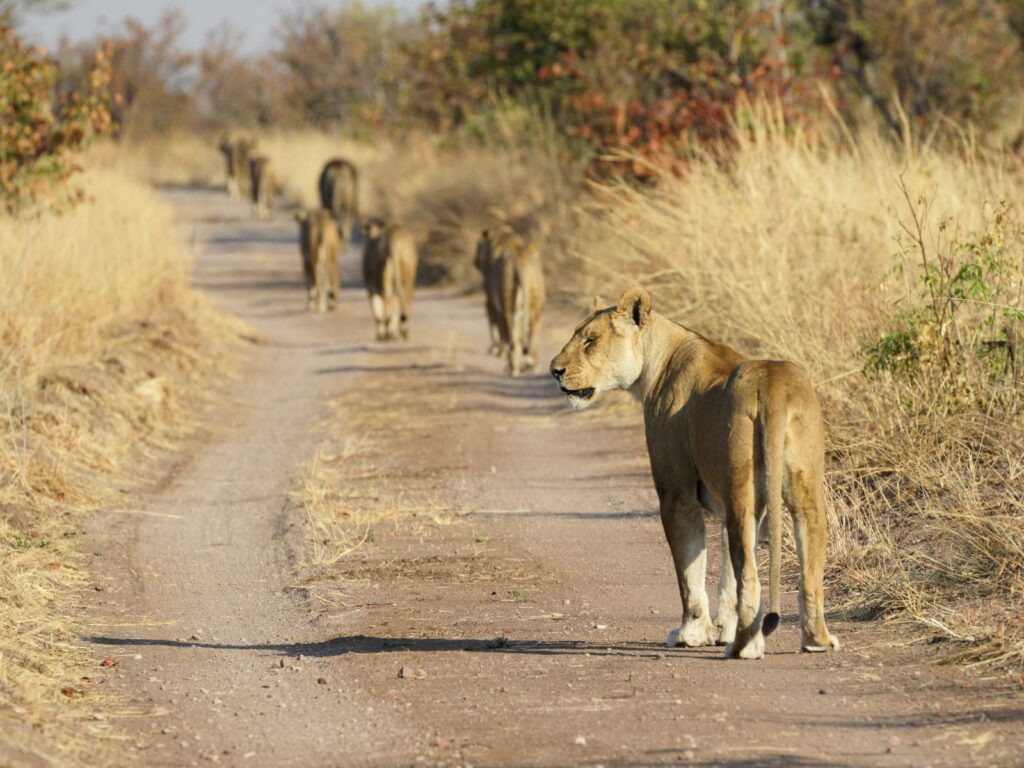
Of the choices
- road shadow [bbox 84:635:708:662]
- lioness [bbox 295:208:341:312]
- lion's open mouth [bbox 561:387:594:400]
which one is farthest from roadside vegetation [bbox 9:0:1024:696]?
lioness [bbox 295:208:341:312]

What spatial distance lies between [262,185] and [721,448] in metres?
31.6

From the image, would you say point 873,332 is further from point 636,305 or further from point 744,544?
point 744,544

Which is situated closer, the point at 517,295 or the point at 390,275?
the point at 517,295

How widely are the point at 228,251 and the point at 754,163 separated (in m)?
18.7

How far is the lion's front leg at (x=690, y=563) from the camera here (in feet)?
22.1

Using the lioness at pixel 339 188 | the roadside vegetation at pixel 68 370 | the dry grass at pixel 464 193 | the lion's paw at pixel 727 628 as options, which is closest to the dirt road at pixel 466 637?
the lion's paw at pixel 727 628

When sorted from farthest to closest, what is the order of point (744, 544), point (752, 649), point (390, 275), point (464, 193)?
point (464, 193), point (390, 275), point (752, 649), point (744, 544)

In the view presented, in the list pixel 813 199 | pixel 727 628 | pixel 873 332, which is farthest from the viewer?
pixel 813 199

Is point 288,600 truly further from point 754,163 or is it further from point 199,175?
point 199,175

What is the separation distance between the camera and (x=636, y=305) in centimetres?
718

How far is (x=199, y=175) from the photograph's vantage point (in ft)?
170

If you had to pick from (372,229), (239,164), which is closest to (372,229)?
(372,229)

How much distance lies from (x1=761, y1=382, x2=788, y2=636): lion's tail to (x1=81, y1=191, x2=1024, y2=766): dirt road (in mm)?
321

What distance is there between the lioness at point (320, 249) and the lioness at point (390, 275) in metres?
3.08
